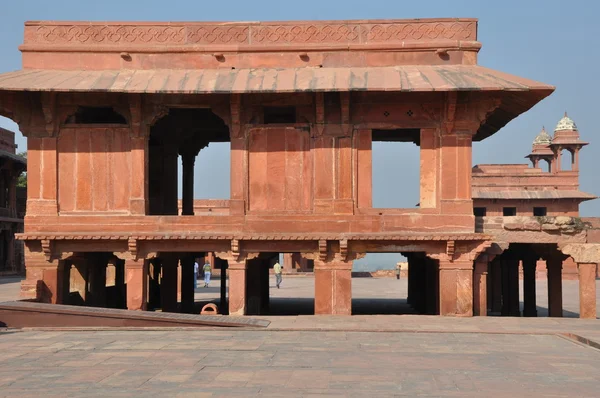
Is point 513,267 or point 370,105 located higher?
point 370,105

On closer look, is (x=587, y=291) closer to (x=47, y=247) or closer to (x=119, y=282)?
(x=47, y=247)

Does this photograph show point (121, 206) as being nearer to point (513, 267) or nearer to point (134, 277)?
point (134, 277)

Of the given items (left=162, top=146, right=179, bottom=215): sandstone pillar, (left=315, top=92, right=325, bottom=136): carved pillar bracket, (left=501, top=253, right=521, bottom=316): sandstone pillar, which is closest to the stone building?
(left=162, top=146, right=179, bottom=215): sandstone pillar

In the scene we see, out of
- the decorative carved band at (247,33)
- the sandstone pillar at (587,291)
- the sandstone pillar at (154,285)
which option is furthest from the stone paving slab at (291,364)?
the sandstone pillar at (154,285)

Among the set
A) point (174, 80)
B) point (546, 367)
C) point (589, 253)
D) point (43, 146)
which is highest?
point (174, 80)

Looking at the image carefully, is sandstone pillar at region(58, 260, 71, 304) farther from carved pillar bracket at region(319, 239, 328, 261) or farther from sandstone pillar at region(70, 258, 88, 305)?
carved pillar bracket at region(319, 239, 328, 261)

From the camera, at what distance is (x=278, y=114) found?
21938 millimetres

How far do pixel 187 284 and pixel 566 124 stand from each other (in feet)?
135

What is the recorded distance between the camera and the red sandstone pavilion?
19.0m

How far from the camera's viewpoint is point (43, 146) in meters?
19.5

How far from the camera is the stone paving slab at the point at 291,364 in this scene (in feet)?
30.8

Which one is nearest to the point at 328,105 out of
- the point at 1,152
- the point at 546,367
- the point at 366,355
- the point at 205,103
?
the point at 205,103

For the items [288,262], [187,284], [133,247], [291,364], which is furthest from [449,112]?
[288,262]

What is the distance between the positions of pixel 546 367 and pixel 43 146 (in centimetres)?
1322
